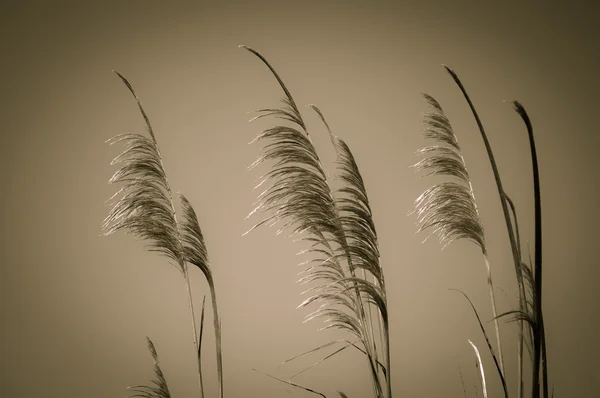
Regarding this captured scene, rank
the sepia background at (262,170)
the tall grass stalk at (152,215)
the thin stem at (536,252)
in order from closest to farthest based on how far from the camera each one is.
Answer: the thin stem at (536,252)
the tall grass stalk at (152,215)
the sepia background at (262,170)

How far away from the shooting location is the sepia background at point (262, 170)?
3381mm

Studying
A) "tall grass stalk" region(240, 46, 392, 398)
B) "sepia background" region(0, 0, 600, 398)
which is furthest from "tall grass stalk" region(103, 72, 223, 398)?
"sepia background" region(0, 0, 600, 398)

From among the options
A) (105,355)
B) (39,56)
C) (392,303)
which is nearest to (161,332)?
(105,355)

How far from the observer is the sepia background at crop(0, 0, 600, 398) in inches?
133

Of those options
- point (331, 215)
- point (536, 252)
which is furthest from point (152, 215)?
point (536, 252)

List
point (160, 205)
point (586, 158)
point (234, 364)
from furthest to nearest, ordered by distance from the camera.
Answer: point (234, 364) → point (586, 158) → point (160, 205)

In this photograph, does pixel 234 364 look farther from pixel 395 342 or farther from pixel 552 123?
pixel 552 123

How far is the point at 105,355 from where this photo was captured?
369cm

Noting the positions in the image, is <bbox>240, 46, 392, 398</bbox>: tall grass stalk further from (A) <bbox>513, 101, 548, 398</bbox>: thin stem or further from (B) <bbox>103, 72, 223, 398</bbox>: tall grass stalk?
(B) <bbox>103, 72, 223, 398</bbox>: tall grass stalk

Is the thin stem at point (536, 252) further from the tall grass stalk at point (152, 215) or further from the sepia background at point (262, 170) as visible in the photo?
the sepia background at point (262, 170)

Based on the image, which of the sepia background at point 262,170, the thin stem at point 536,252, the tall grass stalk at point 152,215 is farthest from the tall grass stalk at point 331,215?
the sepia background at point 262,170

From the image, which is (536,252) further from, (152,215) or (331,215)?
(152,215)

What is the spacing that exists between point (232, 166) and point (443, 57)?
1.95m

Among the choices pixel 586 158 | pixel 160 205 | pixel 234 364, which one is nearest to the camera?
pixel 160 205
